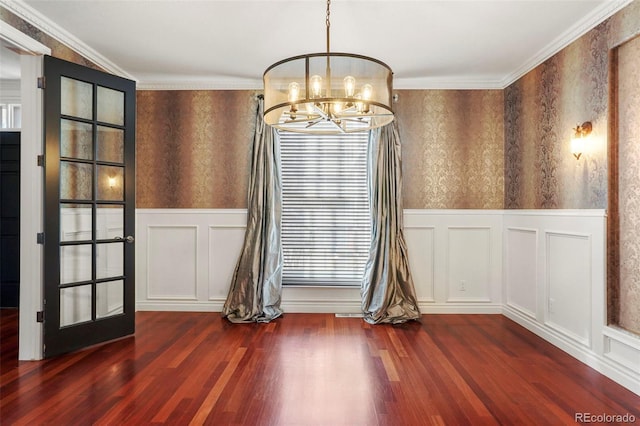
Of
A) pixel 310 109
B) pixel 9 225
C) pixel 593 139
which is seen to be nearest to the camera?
pixel 310 109

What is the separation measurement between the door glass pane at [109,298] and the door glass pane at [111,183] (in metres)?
0.79

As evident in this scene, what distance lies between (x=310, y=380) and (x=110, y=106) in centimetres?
294

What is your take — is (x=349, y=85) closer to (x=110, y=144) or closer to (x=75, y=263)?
(x=110, y=144)

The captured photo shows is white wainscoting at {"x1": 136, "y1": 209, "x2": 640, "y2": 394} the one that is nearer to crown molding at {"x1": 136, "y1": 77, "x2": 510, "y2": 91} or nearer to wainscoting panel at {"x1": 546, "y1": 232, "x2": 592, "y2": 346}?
wainscoting panel at {"x1": 546, "y1": 232, "x2": 592, "y2": 346}

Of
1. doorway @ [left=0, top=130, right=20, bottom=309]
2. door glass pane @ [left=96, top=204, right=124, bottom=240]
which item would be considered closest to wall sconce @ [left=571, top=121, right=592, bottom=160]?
door glass pane @ [left=96, top=204, right=124, bottom=240]

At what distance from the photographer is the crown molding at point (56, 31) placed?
2.72 meters

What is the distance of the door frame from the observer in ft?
9.50

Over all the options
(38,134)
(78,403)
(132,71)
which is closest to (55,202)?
(38,134)

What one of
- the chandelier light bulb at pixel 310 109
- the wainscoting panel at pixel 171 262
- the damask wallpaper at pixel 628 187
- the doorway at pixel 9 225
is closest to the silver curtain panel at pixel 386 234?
the damask wallpaper at pixel 628 187

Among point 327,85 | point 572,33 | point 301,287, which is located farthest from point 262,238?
point 572,33

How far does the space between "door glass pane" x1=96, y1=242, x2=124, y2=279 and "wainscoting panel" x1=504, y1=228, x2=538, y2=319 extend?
4.01 m

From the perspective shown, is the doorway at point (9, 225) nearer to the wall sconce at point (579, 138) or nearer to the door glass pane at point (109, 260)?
the door glass pane at point (109, 260)

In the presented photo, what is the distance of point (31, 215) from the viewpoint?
2912 millimetres

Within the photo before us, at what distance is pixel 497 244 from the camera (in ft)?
14.0
